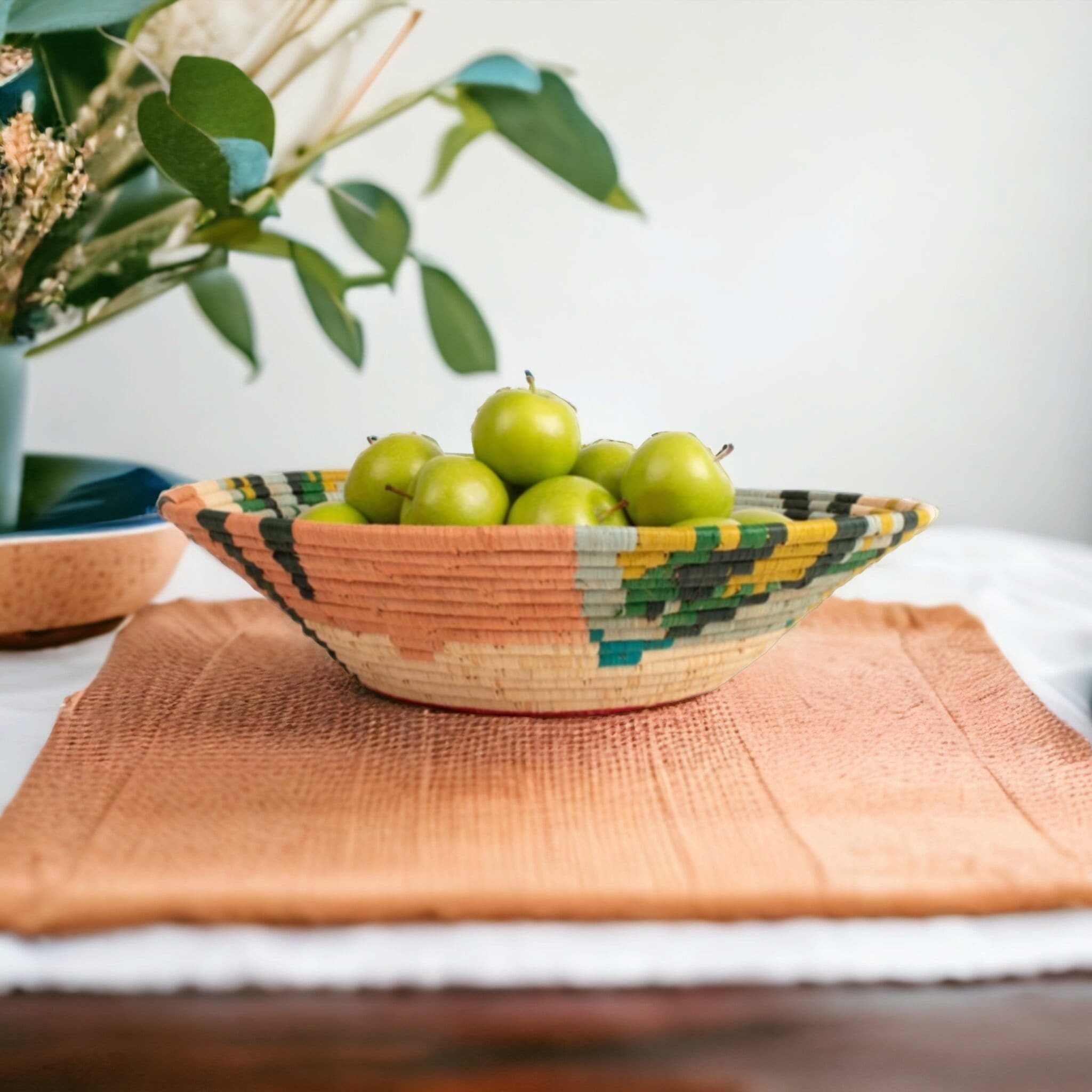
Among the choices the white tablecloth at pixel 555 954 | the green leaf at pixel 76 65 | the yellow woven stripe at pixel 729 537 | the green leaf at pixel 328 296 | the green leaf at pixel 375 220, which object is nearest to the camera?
the white tablecloth at pixel 555 954

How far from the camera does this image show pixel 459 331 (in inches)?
54.2

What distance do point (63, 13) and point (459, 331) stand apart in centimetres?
76

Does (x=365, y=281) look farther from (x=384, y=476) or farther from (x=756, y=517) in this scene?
(x=756, y=517)

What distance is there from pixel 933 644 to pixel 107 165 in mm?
703

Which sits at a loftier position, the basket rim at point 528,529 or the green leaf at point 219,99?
the green leaf at point 219,99

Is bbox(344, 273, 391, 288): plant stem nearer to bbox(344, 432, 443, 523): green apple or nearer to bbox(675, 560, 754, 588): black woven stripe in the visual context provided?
bbox(344, 432, 443, 523): green apple

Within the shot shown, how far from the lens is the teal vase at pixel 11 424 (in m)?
0.73

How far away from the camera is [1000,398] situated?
5.44 feet

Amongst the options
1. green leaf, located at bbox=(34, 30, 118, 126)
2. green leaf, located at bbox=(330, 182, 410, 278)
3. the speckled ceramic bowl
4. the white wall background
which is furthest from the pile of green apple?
the white wall background

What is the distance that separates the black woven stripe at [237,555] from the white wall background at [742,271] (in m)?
1.12

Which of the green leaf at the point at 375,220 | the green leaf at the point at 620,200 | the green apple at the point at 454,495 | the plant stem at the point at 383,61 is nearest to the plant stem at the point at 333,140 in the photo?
the green leaf at the point at 375,220

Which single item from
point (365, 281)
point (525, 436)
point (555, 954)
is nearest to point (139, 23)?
point (365, 281)

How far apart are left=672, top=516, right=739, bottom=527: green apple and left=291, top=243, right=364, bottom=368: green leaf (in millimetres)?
509

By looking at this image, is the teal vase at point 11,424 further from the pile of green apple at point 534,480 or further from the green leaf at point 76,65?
the pile of green apple at point 534,480
